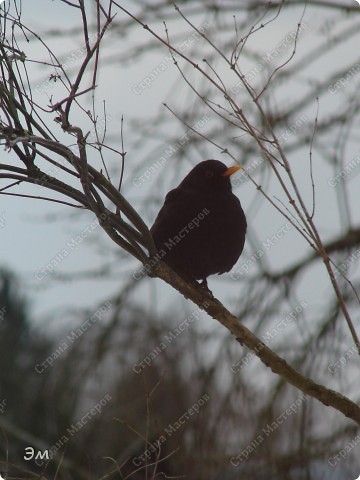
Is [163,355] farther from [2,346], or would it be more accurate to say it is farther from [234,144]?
[2,346]

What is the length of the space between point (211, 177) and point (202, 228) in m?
0.48

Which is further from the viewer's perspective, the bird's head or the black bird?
the bird's head

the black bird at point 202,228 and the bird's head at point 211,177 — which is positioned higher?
the bird's head at point 211,177

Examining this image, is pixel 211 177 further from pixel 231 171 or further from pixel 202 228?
pixel 202 228

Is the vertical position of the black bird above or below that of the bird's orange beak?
below

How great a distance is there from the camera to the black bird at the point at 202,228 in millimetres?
4324

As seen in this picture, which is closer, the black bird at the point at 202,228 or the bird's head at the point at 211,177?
the black bird at the point at 202,228

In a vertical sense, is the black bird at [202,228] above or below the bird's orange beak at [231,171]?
below

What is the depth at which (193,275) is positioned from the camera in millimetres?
4609

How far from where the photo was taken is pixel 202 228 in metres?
4.34

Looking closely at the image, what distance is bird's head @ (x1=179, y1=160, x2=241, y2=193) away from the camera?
4.64 meters

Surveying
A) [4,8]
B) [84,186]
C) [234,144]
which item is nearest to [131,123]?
[234,144]

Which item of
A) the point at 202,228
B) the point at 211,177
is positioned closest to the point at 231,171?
the point at 211,177

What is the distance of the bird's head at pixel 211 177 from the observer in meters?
4.64
